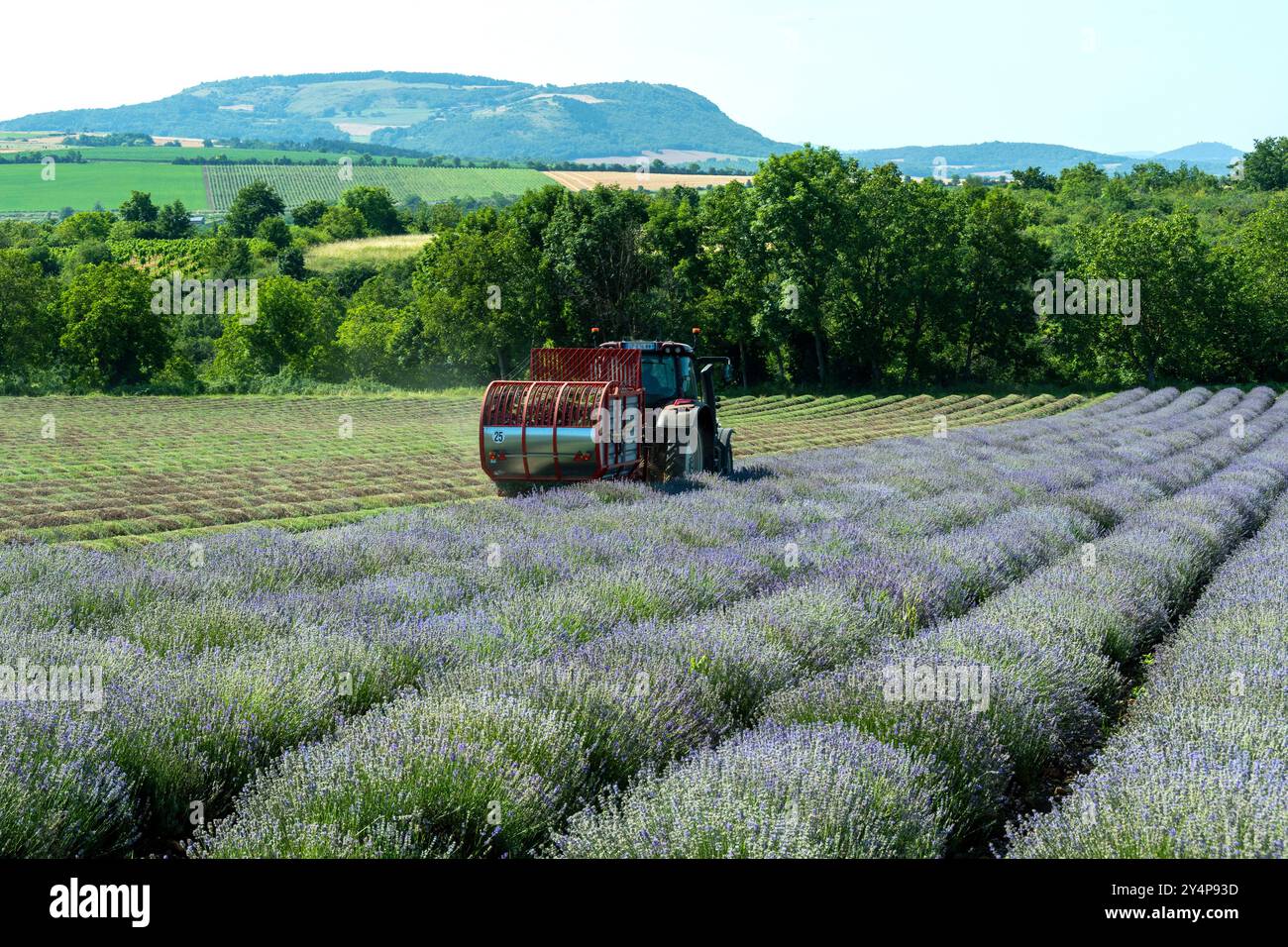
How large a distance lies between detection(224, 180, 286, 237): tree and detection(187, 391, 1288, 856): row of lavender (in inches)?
3959

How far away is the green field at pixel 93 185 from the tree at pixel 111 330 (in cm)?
6625

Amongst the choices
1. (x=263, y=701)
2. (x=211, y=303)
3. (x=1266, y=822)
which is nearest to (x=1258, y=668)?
(x=1266, y=822)

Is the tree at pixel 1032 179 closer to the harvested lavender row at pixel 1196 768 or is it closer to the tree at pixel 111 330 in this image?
the tree at pixel 111 330

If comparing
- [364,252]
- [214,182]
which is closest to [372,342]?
[364,252]

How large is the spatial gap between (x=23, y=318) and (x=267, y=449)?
37683 mm

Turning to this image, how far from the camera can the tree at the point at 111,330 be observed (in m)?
51.0

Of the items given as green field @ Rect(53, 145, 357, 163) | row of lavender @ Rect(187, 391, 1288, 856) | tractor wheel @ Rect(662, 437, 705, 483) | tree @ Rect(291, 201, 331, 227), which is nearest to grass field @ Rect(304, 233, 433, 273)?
tree @ Rect(291, 201, 331, 227)

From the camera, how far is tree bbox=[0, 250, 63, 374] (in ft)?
170

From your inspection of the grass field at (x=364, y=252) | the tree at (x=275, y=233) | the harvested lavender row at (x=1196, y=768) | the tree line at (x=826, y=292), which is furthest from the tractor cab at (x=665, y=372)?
the tree at (x=275, y=233)

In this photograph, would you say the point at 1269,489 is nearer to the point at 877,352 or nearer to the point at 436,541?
the point at 436,541

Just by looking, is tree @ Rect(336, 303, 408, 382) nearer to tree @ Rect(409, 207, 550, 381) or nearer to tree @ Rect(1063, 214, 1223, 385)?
tree @ Rect(409, 207, 550, 381)

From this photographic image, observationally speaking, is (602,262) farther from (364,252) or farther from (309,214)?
(309,214)

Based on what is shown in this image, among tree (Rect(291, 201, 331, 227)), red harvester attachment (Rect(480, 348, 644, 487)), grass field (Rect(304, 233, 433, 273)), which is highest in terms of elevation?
tree (Rect(291, 201, 331, 227))

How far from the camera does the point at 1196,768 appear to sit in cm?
370
